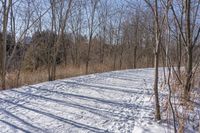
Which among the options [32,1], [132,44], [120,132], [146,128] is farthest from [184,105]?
[132,44]

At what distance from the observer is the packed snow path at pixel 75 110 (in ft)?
16.5

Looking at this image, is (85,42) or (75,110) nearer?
(75,110)

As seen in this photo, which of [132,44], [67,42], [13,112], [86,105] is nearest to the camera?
[13,112]

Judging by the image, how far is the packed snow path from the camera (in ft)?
16.5

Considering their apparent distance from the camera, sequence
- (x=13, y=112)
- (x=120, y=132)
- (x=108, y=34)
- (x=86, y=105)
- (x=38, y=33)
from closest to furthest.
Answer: (x=120, y=132), (x=13, y=112), (x=86, y=105), (x=38, y=33), (x=108, y=34)

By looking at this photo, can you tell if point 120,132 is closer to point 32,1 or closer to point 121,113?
point 121,113

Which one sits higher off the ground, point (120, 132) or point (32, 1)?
point (32, 1)

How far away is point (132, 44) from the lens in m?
28.2

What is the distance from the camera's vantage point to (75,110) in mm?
6254

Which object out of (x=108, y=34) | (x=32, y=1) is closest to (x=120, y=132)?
(x=32, y=1)

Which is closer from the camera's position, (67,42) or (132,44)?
(67,42)

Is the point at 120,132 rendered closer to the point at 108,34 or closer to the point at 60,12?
the point at 60,12

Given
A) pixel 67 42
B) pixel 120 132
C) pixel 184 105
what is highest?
pixel 67 42

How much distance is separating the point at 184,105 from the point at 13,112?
340cm
